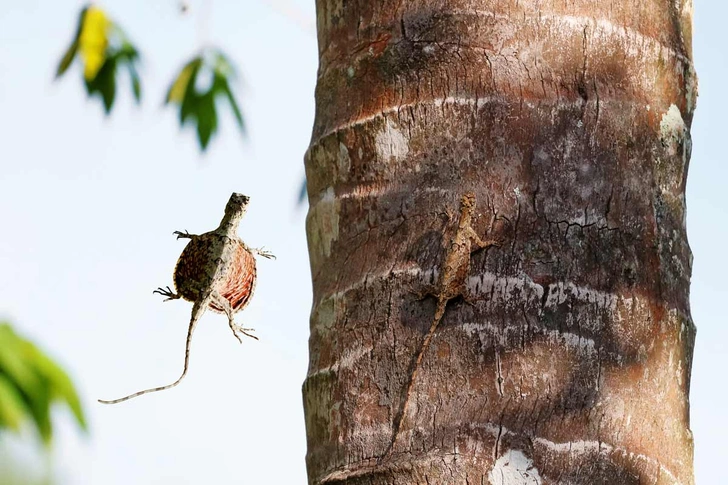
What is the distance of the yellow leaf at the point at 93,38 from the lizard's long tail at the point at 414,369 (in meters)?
2.58

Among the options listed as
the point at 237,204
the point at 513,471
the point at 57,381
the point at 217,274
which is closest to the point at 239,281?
the point at 217,274

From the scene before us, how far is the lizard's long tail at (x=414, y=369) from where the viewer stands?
1.71 metres

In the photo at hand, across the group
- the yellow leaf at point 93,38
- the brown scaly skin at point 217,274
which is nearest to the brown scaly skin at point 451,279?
the brown scaly skin at point 217,274

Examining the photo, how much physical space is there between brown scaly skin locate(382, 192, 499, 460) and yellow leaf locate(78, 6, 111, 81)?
8.37 ft

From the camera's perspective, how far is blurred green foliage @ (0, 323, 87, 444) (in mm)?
1710

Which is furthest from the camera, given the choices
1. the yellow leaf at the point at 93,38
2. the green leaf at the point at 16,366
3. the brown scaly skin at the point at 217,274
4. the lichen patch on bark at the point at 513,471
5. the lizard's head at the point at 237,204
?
the yellow leaf at the point at 93,38

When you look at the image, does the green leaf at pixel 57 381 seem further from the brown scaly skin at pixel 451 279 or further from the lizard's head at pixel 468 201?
the lizard's head at pixel 468 201

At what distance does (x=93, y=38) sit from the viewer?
3980 mm

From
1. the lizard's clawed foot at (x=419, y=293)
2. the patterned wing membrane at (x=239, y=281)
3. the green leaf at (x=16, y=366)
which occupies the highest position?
the patterned wing membrane at (x=239, y=281)

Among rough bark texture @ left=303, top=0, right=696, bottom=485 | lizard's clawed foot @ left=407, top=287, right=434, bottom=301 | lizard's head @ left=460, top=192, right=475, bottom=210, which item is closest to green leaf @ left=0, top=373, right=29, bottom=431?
rough bark texture @ left=303, top=0, right=696, bottom=485

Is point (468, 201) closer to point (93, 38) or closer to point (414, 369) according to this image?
point (414, 369)

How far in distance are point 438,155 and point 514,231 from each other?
20 cm

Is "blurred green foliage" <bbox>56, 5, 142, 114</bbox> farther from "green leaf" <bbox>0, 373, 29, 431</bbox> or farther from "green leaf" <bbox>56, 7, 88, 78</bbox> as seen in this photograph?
"green leaf" <bbox>0, 373, 29, 431</bbox>

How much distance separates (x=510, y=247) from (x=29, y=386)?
0.84 m
